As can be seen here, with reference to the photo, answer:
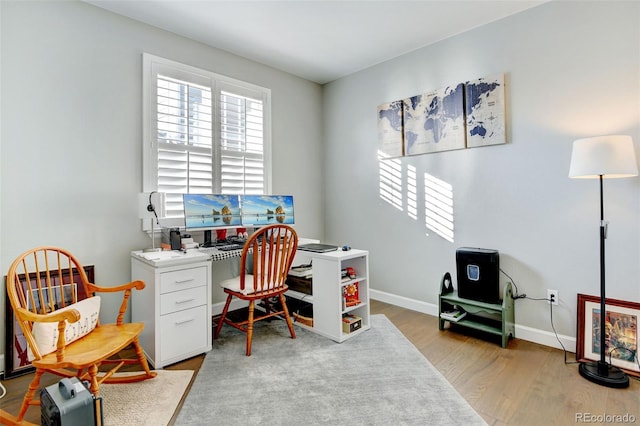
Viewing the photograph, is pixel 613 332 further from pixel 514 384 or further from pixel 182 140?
pixel 182 140

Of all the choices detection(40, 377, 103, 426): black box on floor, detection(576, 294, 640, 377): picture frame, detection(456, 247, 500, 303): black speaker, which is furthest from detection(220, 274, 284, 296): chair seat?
detection(576, 294, 640, 377): picture frame

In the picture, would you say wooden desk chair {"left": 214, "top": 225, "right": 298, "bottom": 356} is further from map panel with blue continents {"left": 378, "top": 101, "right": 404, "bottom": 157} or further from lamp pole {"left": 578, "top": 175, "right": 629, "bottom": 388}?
lamp pole {"left": 578, "top": 175, "right": 629, "bottom": 388}

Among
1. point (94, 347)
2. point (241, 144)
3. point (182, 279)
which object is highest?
point (241, 144)

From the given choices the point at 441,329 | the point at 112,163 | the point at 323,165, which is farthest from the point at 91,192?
the point at 441,329

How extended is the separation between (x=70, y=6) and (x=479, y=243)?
3.67m

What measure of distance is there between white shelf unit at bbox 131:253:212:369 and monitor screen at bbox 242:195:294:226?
0.77 meters

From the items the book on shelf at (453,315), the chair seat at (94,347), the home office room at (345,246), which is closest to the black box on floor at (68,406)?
the home office room at (345,246)

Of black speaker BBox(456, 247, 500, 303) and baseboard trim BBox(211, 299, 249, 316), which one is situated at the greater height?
black speaker BBox(456, 247, 500, 303)

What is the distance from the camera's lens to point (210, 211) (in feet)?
9.19

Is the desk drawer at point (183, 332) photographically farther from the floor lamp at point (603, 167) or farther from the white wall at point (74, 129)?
the floor lamp at point (603, 167)

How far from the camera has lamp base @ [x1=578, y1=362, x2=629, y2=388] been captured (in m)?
1.89

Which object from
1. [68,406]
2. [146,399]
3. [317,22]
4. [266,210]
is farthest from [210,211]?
[317,22]

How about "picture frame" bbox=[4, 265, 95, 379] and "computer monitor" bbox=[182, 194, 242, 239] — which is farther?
"computer monitor" bbox=[182, 194, 242, 239]

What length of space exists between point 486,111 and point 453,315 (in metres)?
1.73
